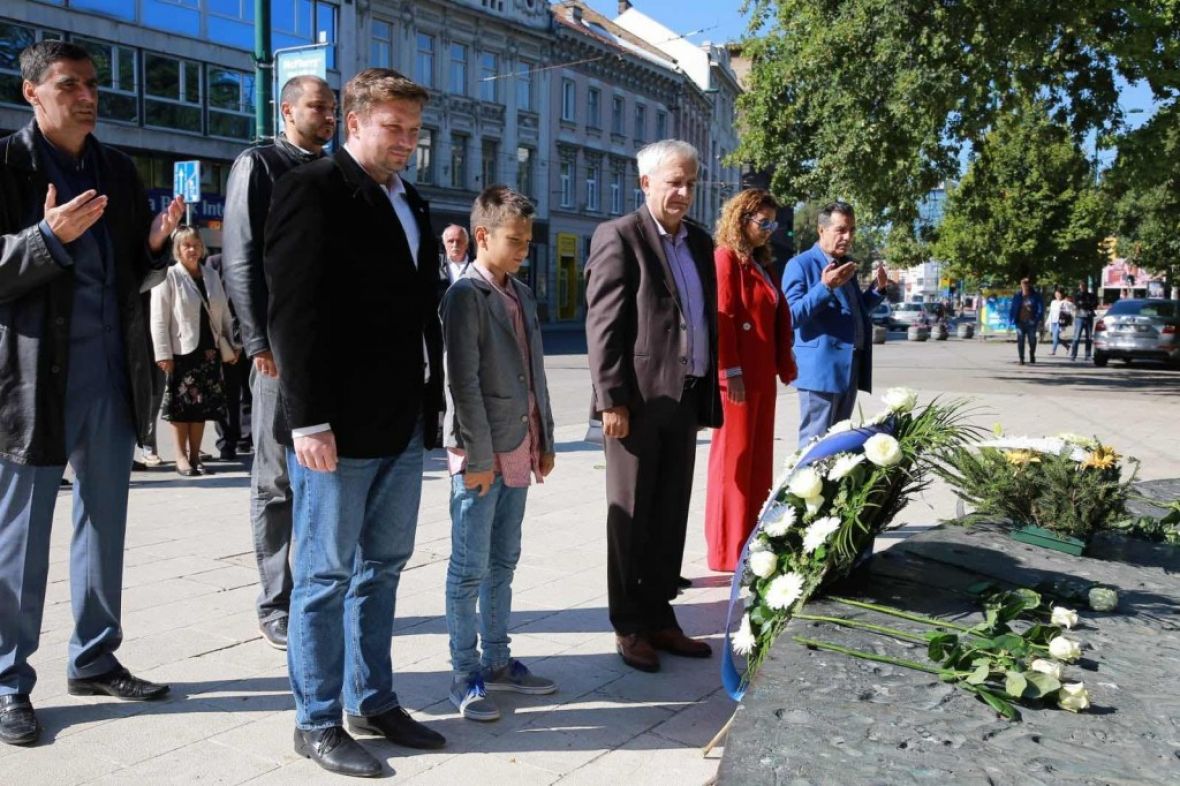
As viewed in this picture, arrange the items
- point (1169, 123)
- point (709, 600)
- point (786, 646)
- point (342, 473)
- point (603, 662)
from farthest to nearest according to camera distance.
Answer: point (1169, 123)
point (709, 600)
point (603, 662)
point (342, 473)
point (786, 646)

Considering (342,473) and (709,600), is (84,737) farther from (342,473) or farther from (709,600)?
(709,600)

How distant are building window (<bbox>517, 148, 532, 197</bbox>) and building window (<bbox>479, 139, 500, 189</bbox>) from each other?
4.58 feet

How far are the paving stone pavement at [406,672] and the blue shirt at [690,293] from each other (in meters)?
1.25

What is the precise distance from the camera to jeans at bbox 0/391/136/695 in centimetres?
371

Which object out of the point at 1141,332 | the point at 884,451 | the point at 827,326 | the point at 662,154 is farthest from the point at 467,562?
the point at 1141,332

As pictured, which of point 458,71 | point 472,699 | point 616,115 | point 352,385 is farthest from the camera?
point 616,115

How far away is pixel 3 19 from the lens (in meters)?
25.0

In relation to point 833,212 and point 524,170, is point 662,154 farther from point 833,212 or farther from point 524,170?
point 524,170

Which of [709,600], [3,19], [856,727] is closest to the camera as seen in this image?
[856,727]

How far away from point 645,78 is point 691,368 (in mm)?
50581

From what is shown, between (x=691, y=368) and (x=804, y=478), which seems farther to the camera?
(x=691, y=368)

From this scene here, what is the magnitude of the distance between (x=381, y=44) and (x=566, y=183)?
12.6 meters

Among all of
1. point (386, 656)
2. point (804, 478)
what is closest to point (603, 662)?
point (386, 656)

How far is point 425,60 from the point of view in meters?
39.9
